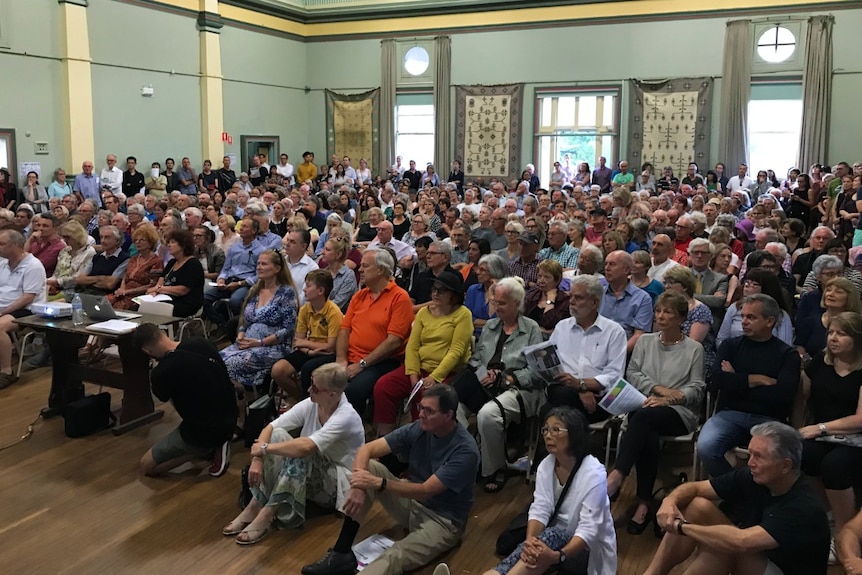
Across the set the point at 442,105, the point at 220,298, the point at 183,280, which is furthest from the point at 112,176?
the point at 183,280

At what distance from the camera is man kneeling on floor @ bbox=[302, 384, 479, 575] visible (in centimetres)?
305

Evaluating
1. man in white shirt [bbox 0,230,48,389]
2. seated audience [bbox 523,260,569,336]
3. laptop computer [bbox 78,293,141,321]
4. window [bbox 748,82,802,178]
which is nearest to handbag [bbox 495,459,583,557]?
seated audience [bbox 523,260,569,336]

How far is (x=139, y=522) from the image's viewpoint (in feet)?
11.6

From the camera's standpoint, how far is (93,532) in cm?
345

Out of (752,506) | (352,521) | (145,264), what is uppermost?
(145,264)

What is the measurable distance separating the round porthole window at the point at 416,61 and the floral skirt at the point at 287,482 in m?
14.3

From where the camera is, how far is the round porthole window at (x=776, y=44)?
44.9 ft

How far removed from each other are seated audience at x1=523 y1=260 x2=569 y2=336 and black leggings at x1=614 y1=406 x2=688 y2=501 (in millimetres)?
1123

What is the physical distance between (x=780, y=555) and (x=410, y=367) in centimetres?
217

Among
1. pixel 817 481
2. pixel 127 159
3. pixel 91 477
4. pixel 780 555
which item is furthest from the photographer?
pixel 127 159

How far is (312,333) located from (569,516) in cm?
228

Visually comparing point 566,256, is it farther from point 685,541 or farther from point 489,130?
point 489,130

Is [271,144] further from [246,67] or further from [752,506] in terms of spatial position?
[752,506]

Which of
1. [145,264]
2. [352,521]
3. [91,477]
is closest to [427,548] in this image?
[352,521]
